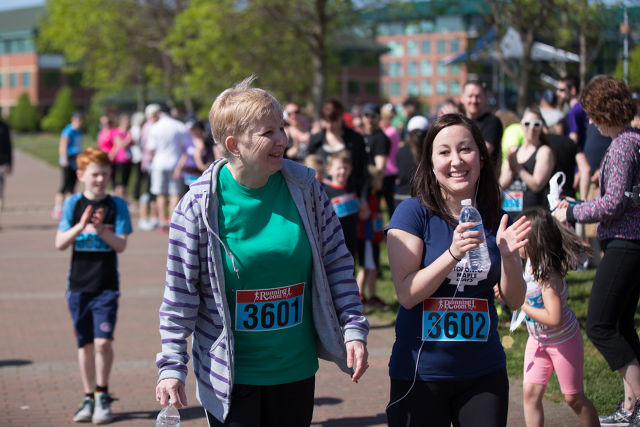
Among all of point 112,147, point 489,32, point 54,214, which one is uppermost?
point 489,32

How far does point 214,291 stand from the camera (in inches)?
126

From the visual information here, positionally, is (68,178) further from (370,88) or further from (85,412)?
(370,88)

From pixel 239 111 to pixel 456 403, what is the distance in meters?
1.38

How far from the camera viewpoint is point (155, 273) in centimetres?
1127

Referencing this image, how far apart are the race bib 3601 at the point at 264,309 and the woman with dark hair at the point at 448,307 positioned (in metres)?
0.44

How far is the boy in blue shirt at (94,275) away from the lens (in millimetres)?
5648

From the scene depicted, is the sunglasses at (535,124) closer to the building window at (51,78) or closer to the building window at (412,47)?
the building window at (51,78)

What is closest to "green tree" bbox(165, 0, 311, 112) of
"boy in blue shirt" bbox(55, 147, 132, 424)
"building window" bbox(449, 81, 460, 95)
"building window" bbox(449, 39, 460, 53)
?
"building window" bbox(449, 39, 460, 53)

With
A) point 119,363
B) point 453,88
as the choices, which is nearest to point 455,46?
point 119,363

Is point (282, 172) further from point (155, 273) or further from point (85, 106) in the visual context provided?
point (85, 106)

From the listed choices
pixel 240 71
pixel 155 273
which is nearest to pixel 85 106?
pixel 240 71

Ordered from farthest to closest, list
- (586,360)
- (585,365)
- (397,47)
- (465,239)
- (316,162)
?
(397,47) → (316,162) → (586,360) → (585,365) → (465,239)

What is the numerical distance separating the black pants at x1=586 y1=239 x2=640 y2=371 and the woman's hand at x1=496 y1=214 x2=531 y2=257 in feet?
6.09

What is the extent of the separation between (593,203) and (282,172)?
7.03ft
